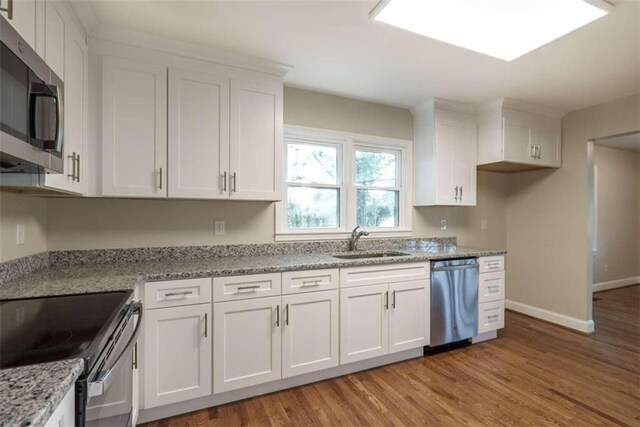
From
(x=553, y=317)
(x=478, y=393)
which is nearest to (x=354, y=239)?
(x=478, y=393)

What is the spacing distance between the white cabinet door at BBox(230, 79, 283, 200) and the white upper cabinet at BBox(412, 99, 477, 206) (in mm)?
1672

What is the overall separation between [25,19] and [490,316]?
3.87 metres

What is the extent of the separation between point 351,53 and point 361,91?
28.3 inches

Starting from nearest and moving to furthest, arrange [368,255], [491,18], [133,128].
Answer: [491,18] < [133,128] < [368,255]

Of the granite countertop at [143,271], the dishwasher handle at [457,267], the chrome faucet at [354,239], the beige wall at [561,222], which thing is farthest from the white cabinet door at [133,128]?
the beige wall at [561,222]

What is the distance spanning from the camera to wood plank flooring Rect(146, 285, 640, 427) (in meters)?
1.91

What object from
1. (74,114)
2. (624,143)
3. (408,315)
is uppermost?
(624,143)

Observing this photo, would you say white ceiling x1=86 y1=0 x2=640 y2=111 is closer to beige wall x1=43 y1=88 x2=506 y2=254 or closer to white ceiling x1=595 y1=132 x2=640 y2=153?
beige wall x1=43 y1=88 x2=506 y2=254

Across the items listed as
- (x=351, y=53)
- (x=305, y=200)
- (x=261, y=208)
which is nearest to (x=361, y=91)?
(x=351, y=53)

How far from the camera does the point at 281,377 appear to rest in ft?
7.01

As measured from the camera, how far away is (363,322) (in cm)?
245

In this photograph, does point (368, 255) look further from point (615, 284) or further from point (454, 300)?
point (615, 284)

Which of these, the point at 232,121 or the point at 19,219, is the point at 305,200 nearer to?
the point at 232,121

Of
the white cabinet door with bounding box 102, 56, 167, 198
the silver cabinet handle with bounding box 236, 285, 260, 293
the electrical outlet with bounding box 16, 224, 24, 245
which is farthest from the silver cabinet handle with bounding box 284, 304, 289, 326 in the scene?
the electrical outlet with bounding box 16, 224, 24, 245
